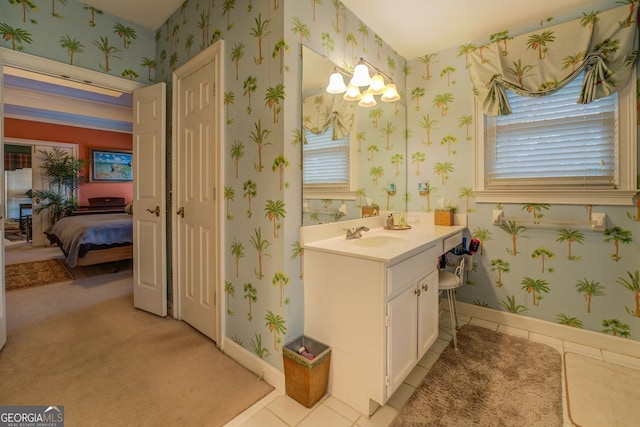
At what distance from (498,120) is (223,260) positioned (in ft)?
8.12

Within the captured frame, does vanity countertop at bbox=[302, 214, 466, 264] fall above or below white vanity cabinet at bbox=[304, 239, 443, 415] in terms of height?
above

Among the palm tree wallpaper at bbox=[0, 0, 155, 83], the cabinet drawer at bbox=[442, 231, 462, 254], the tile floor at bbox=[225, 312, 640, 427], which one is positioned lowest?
the tile floor at bbox=[225, 312, 640, 427]

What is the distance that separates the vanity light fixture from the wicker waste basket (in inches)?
64.1

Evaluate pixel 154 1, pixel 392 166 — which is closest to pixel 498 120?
pixel 392 166

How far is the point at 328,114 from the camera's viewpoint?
1.95m

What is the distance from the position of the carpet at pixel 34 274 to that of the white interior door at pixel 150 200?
1813 millimetres

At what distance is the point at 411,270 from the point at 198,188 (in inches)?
66.0

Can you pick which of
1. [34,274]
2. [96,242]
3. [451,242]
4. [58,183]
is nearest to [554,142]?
[451,242]

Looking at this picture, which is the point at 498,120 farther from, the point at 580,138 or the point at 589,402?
the point at 589,402

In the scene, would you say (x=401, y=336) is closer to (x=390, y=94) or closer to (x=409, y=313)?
(x=409, y=313)

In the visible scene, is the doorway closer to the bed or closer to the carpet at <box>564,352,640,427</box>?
the bed

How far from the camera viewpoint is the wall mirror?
1.75m

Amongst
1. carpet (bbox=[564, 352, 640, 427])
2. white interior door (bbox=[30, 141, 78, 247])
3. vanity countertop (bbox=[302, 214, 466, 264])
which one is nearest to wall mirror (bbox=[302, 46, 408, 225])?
vanity countertop (bbox=[302, 214, 466, 264])

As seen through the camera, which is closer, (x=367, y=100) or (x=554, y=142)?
(x=554, y=142)
